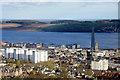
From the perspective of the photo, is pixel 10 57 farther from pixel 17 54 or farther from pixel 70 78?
pixel 70 78

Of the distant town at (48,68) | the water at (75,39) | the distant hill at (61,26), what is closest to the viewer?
the distant town at (48,68)

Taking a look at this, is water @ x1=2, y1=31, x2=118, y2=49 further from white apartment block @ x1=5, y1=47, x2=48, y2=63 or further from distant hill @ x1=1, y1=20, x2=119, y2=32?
white apartment block @ x1=5, y1=47, x2=48, y2=63

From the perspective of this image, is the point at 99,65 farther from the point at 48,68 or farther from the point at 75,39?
the point at 75,39

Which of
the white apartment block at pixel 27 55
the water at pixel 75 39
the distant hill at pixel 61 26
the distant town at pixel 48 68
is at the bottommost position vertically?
the distant town at pixel 48 68

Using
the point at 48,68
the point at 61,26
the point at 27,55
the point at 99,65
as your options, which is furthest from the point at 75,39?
the point at 48,68

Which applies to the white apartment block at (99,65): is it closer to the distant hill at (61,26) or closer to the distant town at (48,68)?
the distant town at (48,68)

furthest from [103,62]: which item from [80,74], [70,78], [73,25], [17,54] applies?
[73,25]

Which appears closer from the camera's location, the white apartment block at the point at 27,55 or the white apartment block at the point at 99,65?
the white apartment block at the point at 99,65

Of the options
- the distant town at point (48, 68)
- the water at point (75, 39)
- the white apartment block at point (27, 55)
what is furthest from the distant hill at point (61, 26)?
the white apartment block at point (27, 55)
